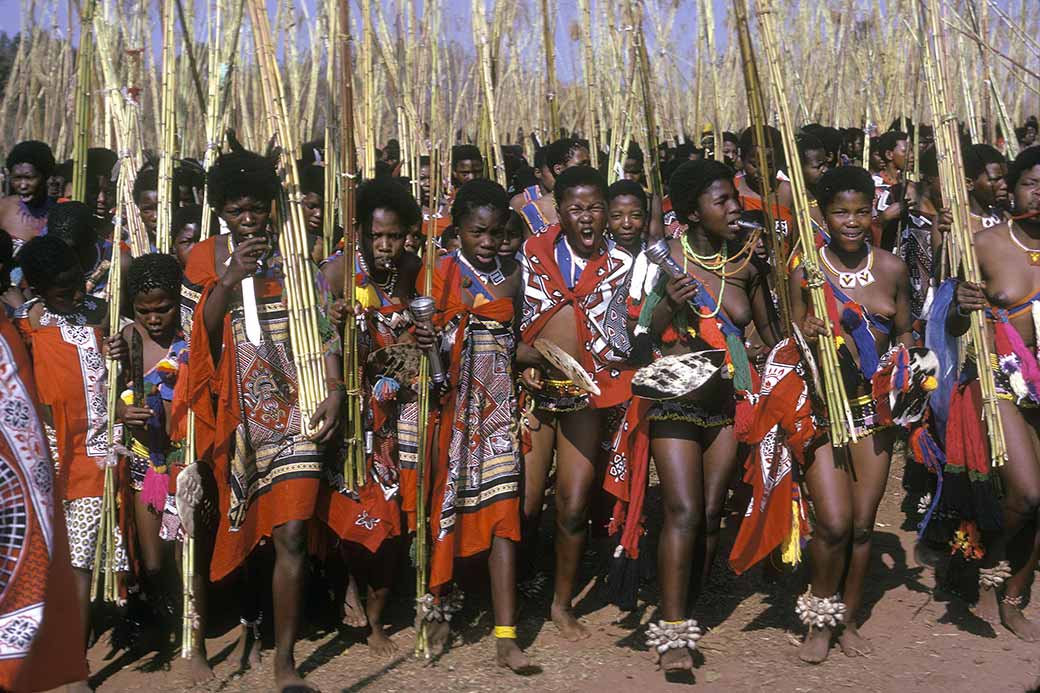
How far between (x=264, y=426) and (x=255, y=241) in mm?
754

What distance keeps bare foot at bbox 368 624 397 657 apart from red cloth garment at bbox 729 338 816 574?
1541 millimetres

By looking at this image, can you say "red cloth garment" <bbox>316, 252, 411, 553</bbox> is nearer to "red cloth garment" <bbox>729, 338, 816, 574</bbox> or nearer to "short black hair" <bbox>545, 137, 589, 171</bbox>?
"red cloth garment" <bbox>729, 338, 816, 574</bbox>

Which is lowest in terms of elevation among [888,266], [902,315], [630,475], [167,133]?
[630,475]

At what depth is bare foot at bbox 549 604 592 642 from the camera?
5582 mm

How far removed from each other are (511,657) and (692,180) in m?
2.17

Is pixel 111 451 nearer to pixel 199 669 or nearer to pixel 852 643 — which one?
pixel 199 669

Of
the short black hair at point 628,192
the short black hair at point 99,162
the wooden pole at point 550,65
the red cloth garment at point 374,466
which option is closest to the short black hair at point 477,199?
the red cloth garment at point 374,466

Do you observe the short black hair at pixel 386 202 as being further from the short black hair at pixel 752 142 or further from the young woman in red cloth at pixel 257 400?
the short black hair at pixel 752 142

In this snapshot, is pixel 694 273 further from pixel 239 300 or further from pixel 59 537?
pixel 59 537

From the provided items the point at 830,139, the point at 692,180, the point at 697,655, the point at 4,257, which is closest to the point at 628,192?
the point at 692,180

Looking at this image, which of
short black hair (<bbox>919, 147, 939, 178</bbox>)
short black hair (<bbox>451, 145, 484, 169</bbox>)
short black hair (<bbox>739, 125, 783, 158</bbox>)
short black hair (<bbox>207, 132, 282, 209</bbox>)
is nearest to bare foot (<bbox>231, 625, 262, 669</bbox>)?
short black hair (<bbox>207, 132, 282, 209</bbox>)

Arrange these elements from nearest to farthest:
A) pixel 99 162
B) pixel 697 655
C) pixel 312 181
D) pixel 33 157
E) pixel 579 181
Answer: pixel 697 655
pixel 579 181
pixel 33 157
pixel 312 181
pixel 99 162

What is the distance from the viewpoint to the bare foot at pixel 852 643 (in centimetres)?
526

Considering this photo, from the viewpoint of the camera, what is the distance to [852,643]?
5.29m
